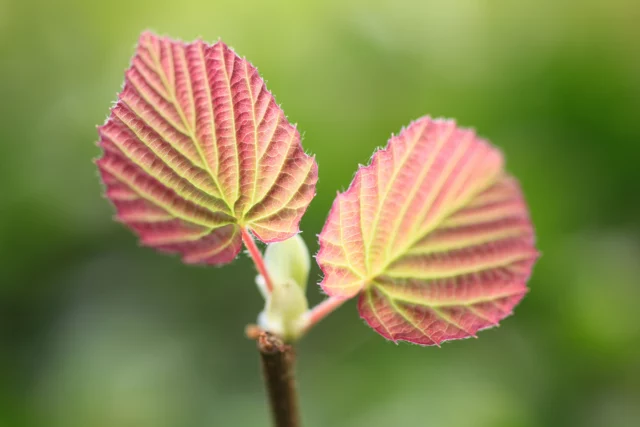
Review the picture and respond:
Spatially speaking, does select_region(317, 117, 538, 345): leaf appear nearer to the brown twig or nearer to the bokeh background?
the brown twig

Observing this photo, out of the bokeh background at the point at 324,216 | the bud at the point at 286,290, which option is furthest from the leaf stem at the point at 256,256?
the bokeh background at the point at 324,216

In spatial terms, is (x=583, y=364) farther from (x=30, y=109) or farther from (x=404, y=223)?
(x=30, y=109)

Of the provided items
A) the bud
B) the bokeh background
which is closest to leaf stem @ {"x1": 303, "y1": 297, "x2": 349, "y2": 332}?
the bud

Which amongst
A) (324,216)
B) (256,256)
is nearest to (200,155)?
(256,256)

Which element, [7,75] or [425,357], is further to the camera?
[7,75]

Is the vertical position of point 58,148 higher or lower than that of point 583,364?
higher

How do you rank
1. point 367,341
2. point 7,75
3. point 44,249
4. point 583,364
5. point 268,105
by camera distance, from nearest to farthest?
point 268,105, point 583,364, point 367,341, point 44,249, point 7,75

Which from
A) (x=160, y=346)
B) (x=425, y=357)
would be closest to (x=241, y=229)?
(x=425, y=357)
